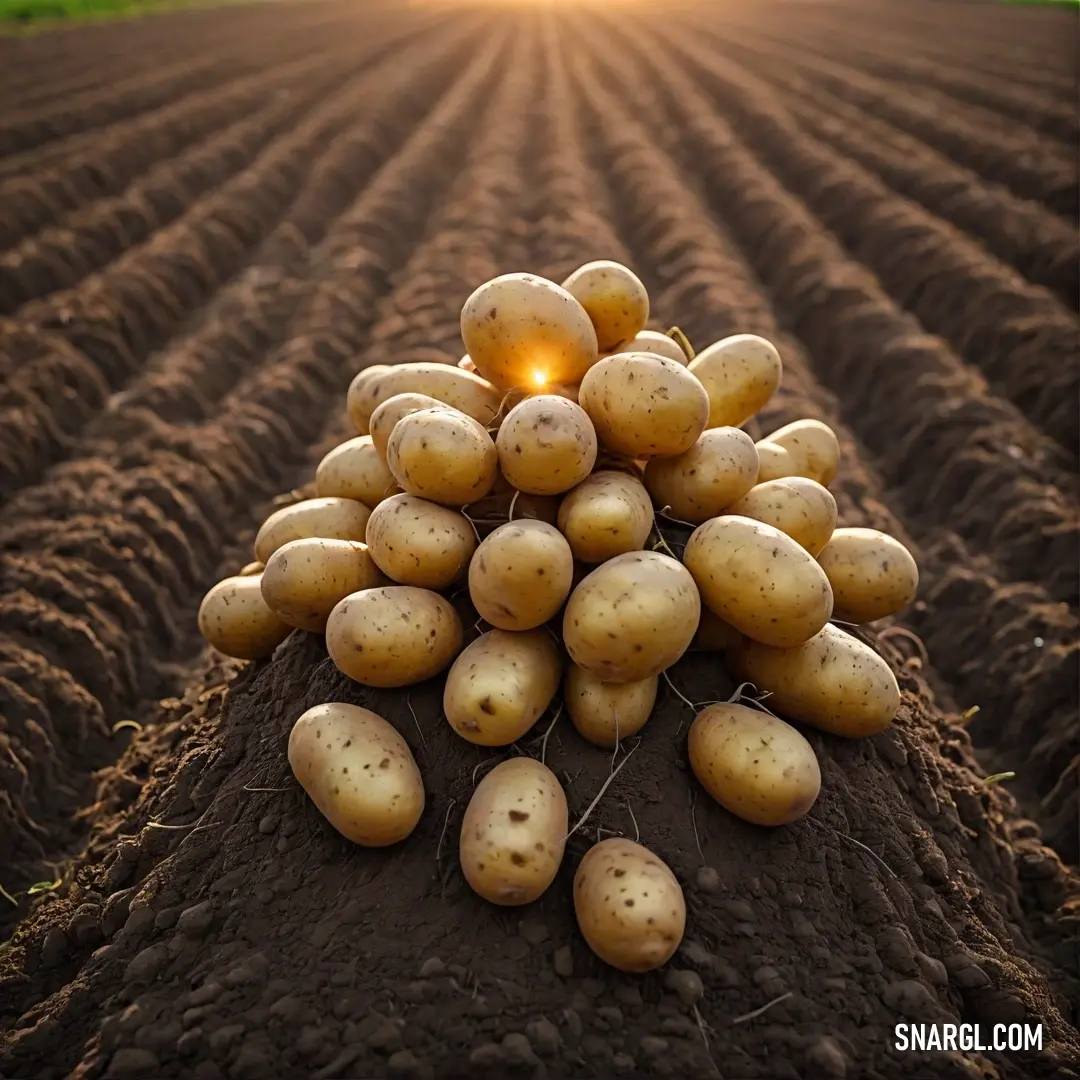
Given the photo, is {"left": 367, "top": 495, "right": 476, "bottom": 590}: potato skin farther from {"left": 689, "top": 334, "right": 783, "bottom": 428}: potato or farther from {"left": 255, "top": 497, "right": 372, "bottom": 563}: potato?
{"left": 689, "top": 334, "right": 783, "bottom": 428}: potato

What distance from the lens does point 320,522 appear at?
9.98 ft

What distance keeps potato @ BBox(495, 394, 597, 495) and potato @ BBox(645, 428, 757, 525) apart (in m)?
0.34

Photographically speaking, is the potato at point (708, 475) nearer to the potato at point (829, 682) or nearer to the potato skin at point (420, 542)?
the potato at point (829, 682)

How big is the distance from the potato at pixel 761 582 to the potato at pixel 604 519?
8.0 inches

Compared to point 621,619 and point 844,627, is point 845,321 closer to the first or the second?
point 844,627

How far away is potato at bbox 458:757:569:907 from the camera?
222 centimetres

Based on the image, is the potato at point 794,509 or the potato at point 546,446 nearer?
the potato at point 546,446

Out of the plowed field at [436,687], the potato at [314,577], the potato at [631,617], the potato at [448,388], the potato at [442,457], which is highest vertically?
the potato at [442,457]

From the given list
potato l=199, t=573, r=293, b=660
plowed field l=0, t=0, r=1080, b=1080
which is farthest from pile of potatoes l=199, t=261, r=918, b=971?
potato l=199, t=573, r=293, b=660

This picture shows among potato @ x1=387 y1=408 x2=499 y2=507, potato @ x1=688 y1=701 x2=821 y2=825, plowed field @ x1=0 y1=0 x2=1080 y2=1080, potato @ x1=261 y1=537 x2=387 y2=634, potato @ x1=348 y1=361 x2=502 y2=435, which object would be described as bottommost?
plowed field @ x1=0 y1=0 x2=1080 y2=1080

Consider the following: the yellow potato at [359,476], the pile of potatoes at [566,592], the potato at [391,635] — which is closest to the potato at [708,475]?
the pile of potatoes at [566,592]

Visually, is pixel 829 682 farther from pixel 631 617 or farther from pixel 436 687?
pixel 436 687

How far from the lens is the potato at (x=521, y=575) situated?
2355 millimetres

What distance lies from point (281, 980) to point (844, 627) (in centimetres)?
225
